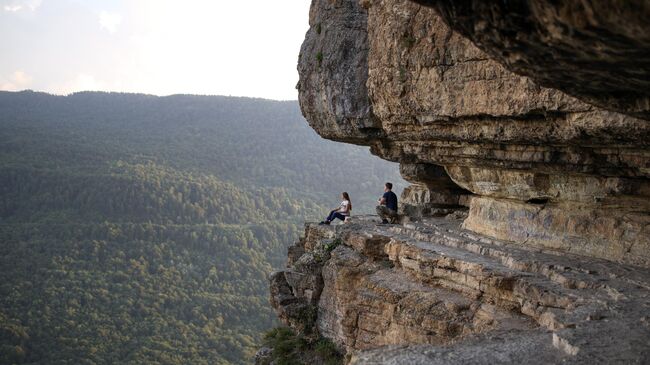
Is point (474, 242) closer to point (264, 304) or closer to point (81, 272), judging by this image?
point (264, 304)

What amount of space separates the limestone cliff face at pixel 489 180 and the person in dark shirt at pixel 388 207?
0.51 metres

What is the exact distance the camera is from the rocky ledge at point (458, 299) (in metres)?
6.33

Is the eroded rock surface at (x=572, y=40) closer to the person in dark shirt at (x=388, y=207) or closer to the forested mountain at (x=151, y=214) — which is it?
the person in dark shirt at (x=388, y=207)

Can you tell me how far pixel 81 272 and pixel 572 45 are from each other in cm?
5989

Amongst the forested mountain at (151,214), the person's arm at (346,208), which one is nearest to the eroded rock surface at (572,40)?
the person's arm at (346,208)

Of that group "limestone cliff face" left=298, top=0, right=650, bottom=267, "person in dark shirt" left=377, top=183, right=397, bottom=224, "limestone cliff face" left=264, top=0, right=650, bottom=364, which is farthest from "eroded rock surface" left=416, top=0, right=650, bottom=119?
"person in dark shirt" left=377, top=183, right=397, bottom=224

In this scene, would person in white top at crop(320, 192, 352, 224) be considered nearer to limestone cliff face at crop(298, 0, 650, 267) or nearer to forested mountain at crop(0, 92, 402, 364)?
limestone cliff face at crop(298, 0, 650, 267)

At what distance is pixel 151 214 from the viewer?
251 feet

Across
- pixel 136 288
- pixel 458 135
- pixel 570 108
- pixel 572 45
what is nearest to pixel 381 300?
pixel 458 135

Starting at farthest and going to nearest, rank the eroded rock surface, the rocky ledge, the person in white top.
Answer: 1. the person in white top
2. the rocky ledge
3. the eroded rock surface

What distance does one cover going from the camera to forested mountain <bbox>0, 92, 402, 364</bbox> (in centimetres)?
Answer: 4553

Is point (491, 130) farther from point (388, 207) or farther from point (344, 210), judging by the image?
point (344, 210)

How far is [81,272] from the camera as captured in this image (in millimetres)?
57188

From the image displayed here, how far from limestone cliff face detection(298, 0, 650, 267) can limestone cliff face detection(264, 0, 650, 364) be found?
4cm
